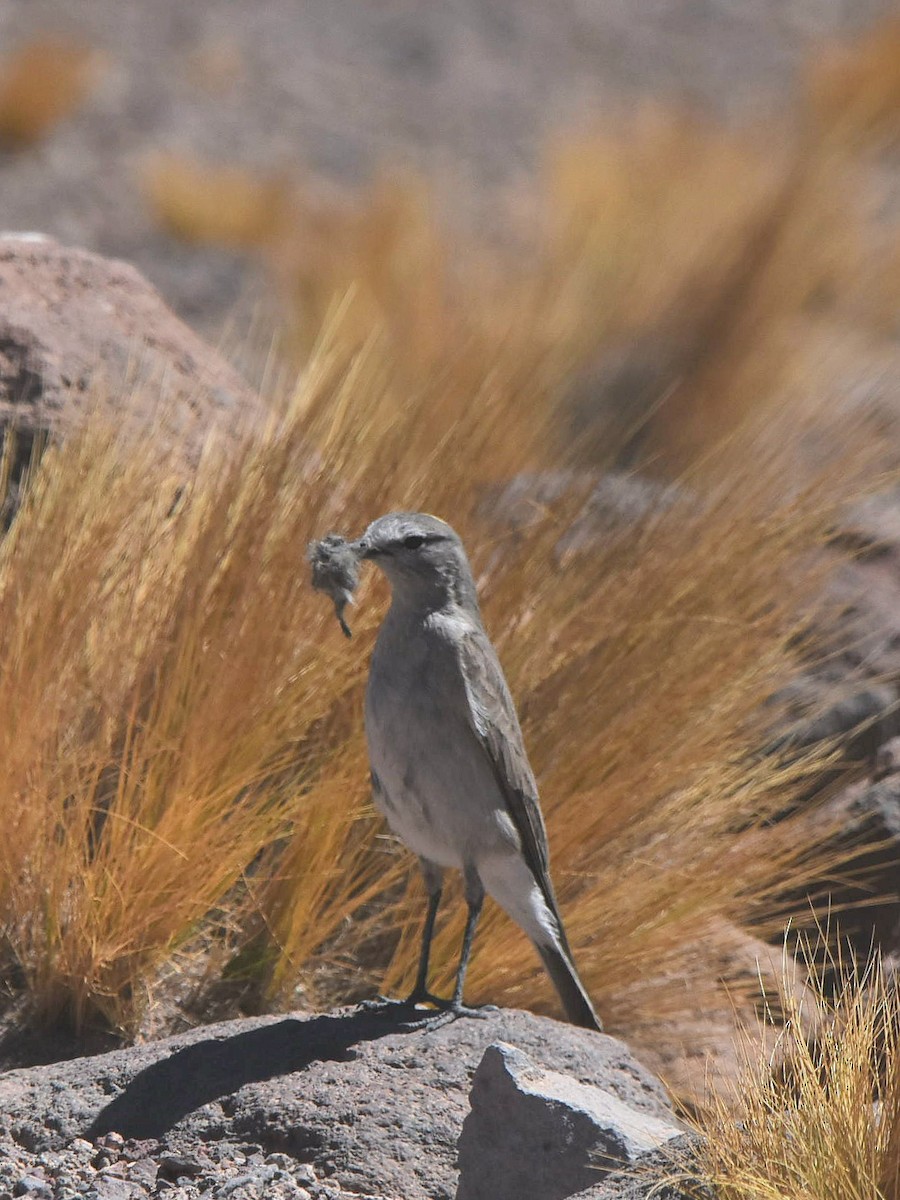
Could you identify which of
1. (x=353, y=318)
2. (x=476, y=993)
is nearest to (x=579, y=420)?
(x=353, y=318)

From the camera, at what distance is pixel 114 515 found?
345 cm

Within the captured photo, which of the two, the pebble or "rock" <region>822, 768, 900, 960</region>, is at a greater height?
"rock" <region>822, 768, 900, 960</region>

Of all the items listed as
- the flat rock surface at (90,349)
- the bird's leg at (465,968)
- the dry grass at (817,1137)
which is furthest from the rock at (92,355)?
the dry grass at (817,1137)

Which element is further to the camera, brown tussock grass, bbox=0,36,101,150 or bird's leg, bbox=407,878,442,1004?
brown tussock grass, bbox=0,36,101,150

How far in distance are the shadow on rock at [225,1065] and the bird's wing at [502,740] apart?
40cm

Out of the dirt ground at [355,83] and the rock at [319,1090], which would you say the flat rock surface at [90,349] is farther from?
the dirt ground at [355,83]

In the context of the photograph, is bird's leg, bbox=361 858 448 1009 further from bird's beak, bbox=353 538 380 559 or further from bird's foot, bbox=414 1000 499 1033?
bird's beak, bbox=353 538 380 559

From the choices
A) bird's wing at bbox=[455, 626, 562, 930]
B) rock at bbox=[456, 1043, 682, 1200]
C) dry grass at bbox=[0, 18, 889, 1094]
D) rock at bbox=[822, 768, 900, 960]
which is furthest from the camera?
rock at bbox=[822, 768, 900, 960]

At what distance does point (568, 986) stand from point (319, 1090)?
64cm

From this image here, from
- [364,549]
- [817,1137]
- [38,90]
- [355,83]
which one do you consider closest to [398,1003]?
[364,549]

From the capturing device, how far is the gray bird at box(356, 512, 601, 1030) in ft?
9.41

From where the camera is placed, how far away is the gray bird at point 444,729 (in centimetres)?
287

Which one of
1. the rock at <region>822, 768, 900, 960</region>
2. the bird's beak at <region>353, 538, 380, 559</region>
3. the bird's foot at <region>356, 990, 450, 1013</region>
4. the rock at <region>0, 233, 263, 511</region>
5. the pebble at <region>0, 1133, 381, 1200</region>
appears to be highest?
the bird's beak at <region>353, 538, 380, 559</region>

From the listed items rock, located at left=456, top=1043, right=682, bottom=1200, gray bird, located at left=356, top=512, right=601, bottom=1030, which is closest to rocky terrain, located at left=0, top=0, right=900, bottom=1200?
rock, located at left=456, top=1043, right=682, bottom=1200
